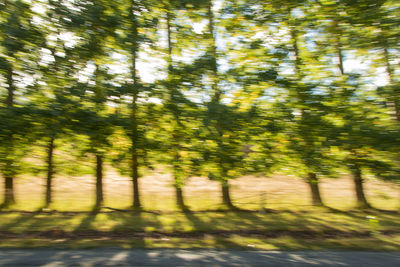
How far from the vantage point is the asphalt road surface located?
4.66 metres

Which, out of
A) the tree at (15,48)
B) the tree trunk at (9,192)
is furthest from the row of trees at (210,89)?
the tree trunk at (9,192)

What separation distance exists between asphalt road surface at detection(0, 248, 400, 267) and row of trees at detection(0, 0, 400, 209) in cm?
279

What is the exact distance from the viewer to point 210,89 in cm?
781

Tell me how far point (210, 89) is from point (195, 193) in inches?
153

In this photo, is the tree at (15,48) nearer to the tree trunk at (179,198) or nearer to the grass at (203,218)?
the grass at (203,218)

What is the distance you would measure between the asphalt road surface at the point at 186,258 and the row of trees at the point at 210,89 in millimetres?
2786

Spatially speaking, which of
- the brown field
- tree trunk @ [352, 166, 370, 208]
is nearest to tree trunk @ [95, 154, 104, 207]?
the brown field

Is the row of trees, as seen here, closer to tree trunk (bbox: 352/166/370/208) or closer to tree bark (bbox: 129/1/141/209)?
tree bark (bbox: 129/1/141/209)

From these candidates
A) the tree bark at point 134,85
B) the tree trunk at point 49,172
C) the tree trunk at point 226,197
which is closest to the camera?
the tree bark at point 134,85

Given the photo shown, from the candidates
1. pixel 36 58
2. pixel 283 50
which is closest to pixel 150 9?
pixel 36 58

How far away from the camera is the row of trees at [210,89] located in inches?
276

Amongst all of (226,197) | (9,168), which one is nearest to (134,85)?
(9,168)

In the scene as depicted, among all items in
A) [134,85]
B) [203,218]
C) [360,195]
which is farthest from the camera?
[360,195]

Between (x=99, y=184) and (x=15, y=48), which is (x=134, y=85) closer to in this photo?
(x=15, y=48)
